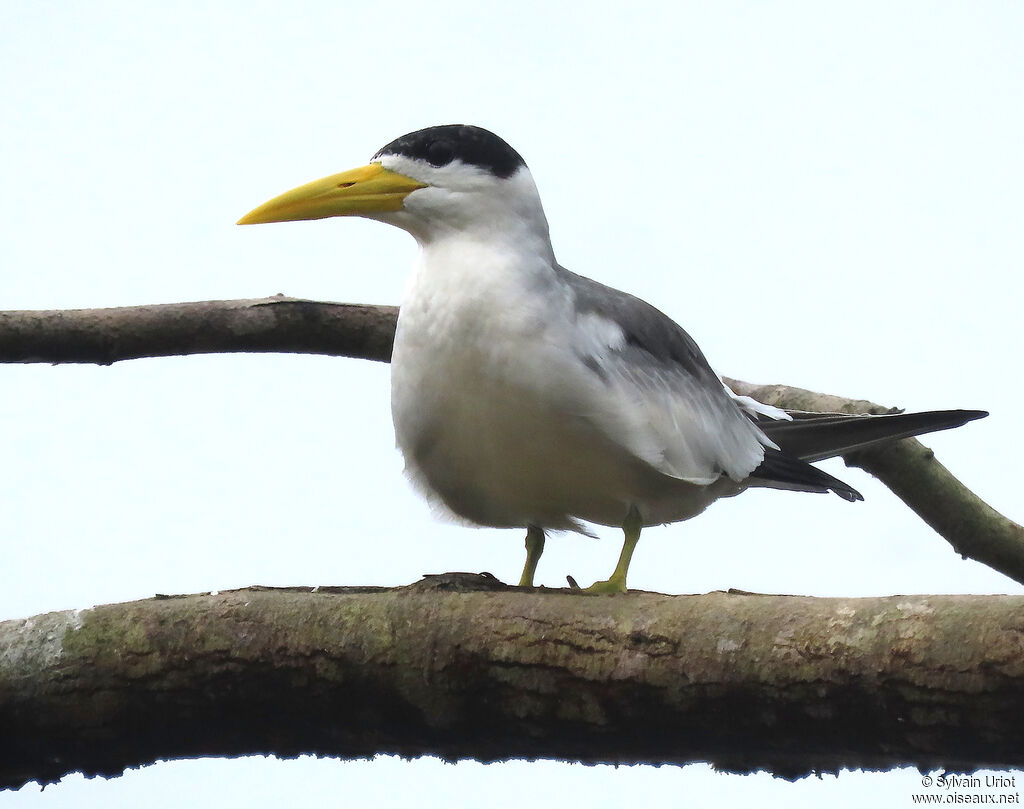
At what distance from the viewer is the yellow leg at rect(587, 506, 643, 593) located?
136 inches

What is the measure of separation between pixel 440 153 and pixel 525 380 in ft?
2.85

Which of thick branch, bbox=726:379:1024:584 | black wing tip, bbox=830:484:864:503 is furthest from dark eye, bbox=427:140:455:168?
thick branch, bbox=726:379:1024:584

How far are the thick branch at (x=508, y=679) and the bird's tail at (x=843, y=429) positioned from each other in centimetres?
130

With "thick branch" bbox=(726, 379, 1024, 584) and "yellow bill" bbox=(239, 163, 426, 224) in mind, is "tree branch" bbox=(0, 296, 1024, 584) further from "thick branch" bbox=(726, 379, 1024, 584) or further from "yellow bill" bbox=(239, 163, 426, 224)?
"yellow bill" bbox=(239, 163, 426, 224)

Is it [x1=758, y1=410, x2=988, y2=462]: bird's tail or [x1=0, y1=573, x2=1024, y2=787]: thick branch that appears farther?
[x1=758, y1=410, x2=988, y2=462]: bird's tail

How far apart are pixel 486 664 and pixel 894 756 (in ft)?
3.22

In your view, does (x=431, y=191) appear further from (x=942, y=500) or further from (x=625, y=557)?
(x=942, y=500)

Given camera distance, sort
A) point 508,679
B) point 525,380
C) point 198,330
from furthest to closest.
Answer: point 198,330 → point 525,380 → point 508,679

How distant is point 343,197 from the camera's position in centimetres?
378

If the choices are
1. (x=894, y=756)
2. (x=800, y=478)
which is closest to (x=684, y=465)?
(x=800, y=478)

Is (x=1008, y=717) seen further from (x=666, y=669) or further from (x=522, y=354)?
(x=522, y=354)

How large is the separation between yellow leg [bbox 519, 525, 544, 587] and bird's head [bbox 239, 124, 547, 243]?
1037 millimetres

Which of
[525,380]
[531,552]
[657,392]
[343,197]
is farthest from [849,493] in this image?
[343,197]

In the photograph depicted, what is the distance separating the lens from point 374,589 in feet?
11.1
